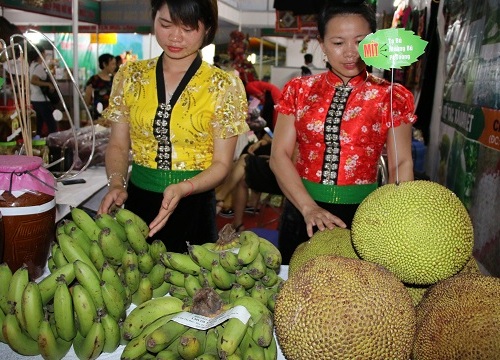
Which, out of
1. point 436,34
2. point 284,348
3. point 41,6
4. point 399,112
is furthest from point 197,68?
point 41,6

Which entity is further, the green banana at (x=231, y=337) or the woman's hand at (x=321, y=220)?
the woman's hand at (x=321, y=220)

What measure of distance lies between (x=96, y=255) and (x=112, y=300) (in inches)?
7.7

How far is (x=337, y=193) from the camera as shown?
73.0 inches

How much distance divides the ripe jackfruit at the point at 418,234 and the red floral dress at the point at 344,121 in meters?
0.72

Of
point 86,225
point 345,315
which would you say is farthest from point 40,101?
point 345,315

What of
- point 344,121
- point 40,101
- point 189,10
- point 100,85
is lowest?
point 40,101

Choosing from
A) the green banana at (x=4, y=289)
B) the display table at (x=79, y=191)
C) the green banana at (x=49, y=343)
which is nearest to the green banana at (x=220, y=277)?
the green banana at (x=49, y=343)

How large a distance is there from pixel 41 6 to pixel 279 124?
25.2ft

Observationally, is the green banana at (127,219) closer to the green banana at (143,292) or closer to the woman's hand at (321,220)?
the green banana at (143,292)

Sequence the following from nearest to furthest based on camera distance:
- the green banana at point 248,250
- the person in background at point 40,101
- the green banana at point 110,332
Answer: the green banana at point 110,332, the green banana at point 248,250, the person in background at point 40,101

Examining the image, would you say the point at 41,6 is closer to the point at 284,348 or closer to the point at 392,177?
the point at 392,177

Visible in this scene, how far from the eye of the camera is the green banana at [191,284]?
3.96 ft

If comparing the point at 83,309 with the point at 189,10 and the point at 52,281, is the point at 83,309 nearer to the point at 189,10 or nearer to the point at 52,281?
the point at 52,281

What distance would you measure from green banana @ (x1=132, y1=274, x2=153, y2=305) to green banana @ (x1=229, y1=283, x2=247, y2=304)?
23 cm
